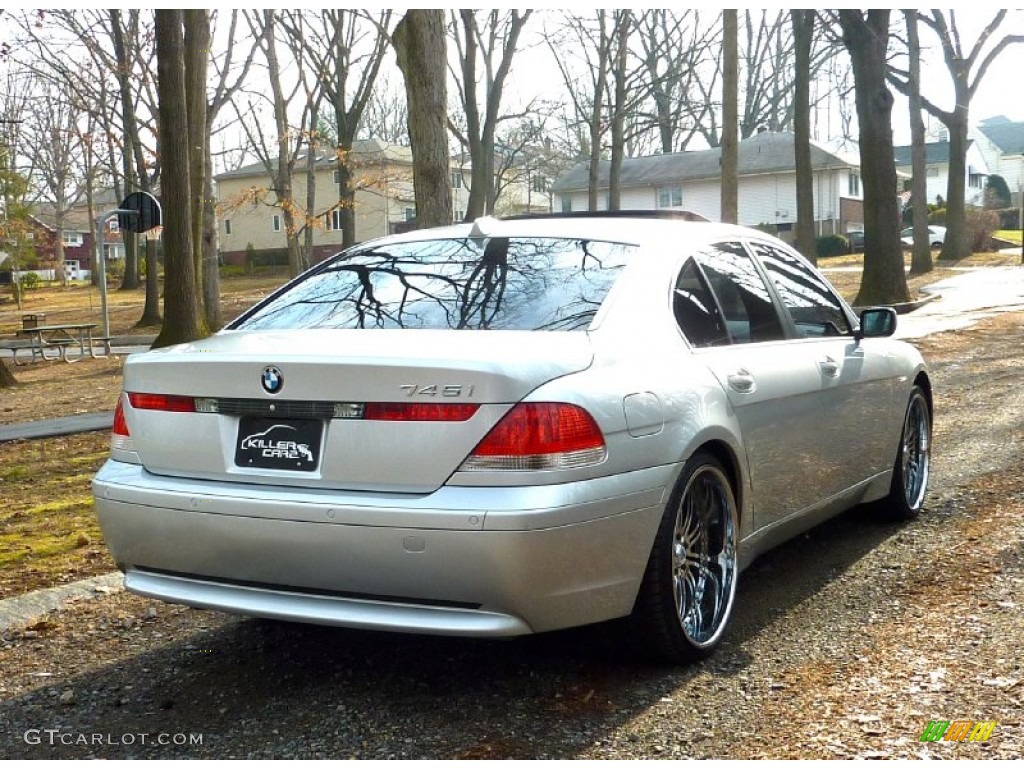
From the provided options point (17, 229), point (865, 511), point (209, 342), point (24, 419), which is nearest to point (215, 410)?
point (209, 342)

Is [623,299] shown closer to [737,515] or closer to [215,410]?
[737,515]

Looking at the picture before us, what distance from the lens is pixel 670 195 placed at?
65.0 m

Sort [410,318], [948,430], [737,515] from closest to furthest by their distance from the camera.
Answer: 1. [410,318]
2. [737,515]
3. [948,430]

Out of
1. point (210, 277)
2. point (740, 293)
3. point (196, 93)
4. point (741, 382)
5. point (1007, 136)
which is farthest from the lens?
point (1007, 136)

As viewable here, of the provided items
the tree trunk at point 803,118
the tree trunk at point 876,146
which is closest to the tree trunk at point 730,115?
the tree trunk at point 876,146

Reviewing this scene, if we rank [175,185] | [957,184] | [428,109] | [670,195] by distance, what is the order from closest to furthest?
[428,109]
[175,185]
[957,184]
[670,195]

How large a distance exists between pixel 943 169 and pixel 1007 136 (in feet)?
61.7

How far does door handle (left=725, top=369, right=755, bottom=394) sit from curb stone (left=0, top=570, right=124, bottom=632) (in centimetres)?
303

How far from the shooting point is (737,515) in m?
4.54

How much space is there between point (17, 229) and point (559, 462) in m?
59.5

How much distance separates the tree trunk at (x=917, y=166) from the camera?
35219 mm

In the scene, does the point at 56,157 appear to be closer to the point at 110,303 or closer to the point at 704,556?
the point at 110,303

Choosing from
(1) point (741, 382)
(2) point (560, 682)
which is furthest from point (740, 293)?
(2) point (560, 682)

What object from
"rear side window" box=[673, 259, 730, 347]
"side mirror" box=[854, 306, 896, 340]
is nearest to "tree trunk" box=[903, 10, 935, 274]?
"side mirror" box=[854, 306, 896, 340]
